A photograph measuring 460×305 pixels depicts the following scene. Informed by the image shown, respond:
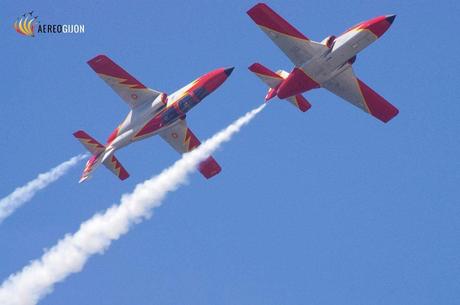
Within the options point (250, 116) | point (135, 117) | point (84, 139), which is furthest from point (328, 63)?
point (84, 139)

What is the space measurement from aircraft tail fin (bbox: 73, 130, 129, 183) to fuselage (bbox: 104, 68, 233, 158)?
4.40ft

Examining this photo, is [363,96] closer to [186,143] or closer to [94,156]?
[186,143]

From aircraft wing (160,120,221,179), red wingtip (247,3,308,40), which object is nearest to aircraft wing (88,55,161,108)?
aircraft wing (160,120,221,179)

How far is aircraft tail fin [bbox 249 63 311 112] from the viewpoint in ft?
257

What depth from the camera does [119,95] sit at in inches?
3051

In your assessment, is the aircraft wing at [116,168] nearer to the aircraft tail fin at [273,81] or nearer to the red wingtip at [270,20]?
the aircraft tail fin at [273,81]

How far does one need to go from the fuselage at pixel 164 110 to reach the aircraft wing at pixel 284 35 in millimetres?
4781

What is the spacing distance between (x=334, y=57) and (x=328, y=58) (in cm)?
47

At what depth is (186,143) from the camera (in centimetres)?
8031

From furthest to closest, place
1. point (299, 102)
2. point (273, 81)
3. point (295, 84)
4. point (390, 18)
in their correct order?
1. point (299, 102)
2. point (273, 81)
3. point (295, 84)
4. point (390, 18)

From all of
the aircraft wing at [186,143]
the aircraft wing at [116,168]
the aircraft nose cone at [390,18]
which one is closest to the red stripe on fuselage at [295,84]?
the aircraft nose cone at [390,18]

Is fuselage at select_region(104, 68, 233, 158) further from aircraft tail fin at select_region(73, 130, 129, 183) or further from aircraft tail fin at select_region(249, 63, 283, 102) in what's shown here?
aircraft tail fin at select_region(249, 63, 283, 102)

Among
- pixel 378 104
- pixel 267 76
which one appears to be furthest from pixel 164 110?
pixel 378 104

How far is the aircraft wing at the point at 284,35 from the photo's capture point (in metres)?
72.0
